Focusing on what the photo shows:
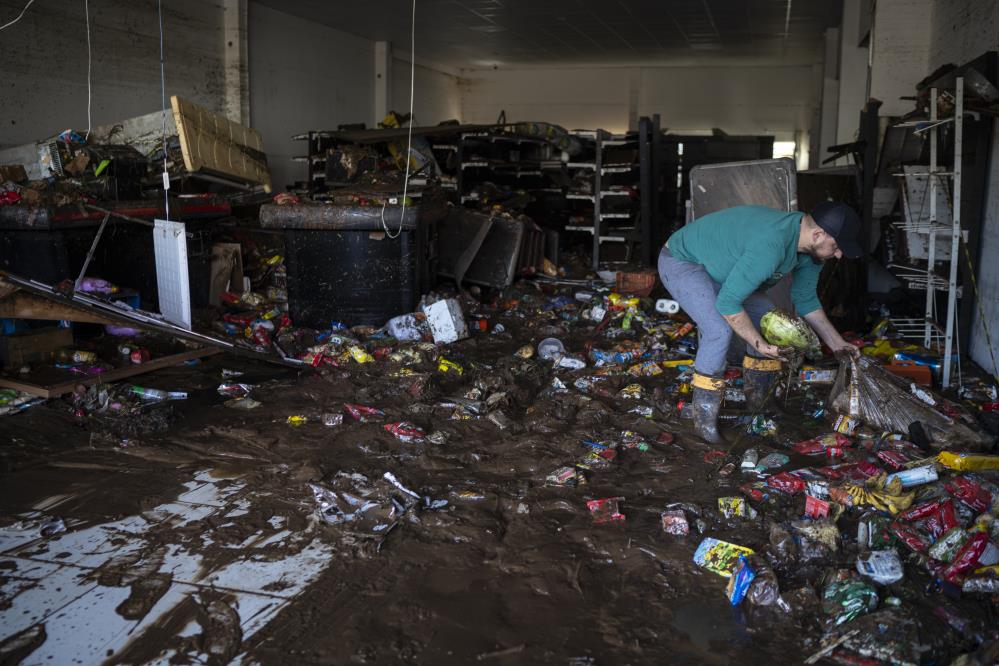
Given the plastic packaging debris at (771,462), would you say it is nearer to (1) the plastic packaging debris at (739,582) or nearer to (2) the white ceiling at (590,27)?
(1) the plastic packaging debris at (739,582)

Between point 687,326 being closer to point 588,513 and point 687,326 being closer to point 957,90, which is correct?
point 957,90

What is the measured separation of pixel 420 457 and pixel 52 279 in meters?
3.80

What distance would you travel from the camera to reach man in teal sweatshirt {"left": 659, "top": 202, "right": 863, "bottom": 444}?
142 inches

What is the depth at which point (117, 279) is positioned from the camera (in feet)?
21.9

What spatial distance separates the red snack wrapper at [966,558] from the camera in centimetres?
276

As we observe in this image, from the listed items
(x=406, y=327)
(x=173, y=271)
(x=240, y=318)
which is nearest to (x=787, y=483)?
(x=406, y=327)

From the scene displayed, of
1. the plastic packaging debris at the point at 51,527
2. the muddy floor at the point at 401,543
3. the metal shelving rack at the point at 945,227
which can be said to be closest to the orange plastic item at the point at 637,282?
the metal shelving rack at the point at 945,227

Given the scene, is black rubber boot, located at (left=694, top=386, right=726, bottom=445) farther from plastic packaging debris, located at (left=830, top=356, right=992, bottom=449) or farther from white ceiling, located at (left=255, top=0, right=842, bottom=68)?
white ceiling, located at (left=255, top=0, right=842, bottom=68)

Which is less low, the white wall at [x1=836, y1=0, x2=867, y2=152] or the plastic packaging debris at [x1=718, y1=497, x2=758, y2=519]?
the white wall at [x1=836, y1=0, x2=867, y2=152]

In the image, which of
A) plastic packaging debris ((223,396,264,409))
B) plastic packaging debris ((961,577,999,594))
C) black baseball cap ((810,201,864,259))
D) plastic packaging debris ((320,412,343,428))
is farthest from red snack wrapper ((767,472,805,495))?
plastic packaging debris ((223,396,264,409))

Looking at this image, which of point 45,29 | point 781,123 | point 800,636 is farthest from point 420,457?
point 781,123

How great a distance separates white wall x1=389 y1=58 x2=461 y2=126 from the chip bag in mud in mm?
15239

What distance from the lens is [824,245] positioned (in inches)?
142

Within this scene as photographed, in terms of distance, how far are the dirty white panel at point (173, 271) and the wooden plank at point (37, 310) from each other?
2.25ft
